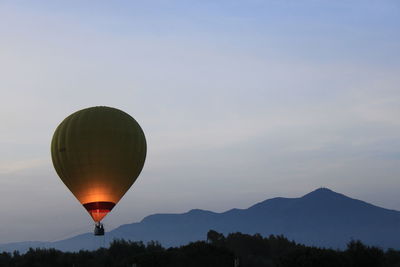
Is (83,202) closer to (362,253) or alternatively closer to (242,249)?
(362,253)

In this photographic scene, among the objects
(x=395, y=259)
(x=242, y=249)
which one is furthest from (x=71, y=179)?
(x=242, y=249)

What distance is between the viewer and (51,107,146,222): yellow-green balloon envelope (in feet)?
185

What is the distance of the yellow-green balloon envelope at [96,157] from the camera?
56500mm

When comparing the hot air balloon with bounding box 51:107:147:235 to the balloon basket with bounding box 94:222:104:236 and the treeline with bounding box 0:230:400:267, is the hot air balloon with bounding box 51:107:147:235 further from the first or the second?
the treeline with bounding box 0:230:400:267

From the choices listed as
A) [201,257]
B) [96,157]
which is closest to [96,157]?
[96,157]

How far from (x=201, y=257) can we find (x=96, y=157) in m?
57.6

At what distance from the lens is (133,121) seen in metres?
59.1

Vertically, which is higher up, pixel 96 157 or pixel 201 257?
pixel 96 157

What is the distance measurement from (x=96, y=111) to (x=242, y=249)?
10203 cm

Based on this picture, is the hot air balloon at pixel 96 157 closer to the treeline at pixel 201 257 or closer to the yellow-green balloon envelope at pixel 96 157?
the yellow-green balloon envelope at pixel 96 157

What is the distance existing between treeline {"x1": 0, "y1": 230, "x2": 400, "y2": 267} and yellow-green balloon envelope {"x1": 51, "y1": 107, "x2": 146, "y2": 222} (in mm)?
28230

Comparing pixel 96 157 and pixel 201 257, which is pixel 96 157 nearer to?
pixel 96 157

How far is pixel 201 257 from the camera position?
11144 cm

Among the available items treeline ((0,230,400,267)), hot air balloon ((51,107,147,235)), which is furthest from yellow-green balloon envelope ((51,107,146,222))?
treeline ((0,230,400,267))
